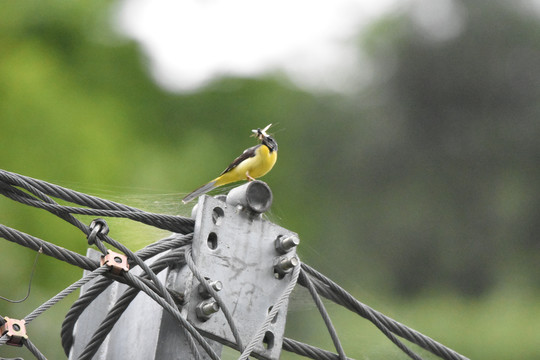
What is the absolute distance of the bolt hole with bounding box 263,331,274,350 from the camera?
324 centimetres

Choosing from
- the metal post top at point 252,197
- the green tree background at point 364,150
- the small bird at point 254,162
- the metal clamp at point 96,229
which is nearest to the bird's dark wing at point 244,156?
the small bird at point 254,162

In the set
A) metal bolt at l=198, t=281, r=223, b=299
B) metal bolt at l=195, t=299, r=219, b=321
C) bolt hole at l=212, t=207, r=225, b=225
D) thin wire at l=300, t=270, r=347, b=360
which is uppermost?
bolt hole at l=212, t=207, r=225, b=225

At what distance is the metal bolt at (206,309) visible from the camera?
312 centimetres

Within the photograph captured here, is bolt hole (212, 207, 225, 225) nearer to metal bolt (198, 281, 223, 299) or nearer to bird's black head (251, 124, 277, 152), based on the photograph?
metal bolt (198, 281, 223, 299)

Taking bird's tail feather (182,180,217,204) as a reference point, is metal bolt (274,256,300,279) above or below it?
below

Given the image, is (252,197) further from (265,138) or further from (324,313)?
(265,138)

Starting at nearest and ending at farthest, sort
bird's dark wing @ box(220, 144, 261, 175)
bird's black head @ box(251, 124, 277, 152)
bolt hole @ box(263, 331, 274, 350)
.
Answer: bolt hole @ box(263, 331, 274, 350), bird's black head @ box(251, 124, 277, 152), bird's dark wing @ box(220, 144, 261, 175)

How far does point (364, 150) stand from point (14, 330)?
16.1 m

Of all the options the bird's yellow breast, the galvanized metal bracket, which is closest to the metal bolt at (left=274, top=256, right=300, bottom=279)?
the galvanized metal bracket

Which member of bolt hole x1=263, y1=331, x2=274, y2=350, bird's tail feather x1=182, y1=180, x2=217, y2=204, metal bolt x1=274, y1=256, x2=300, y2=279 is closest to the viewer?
bolt hole x1=263, y1=331, x2=274, y2=350

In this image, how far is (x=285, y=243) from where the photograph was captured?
3367 mm

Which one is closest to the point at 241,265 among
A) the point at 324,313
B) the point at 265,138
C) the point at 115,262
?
the point at 324,313

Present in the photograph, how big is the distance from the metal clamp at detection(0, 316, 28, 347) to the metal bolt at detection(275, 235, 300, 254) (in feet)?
3.09

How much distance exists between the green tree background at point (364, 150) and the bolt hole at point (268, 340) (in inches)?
153
